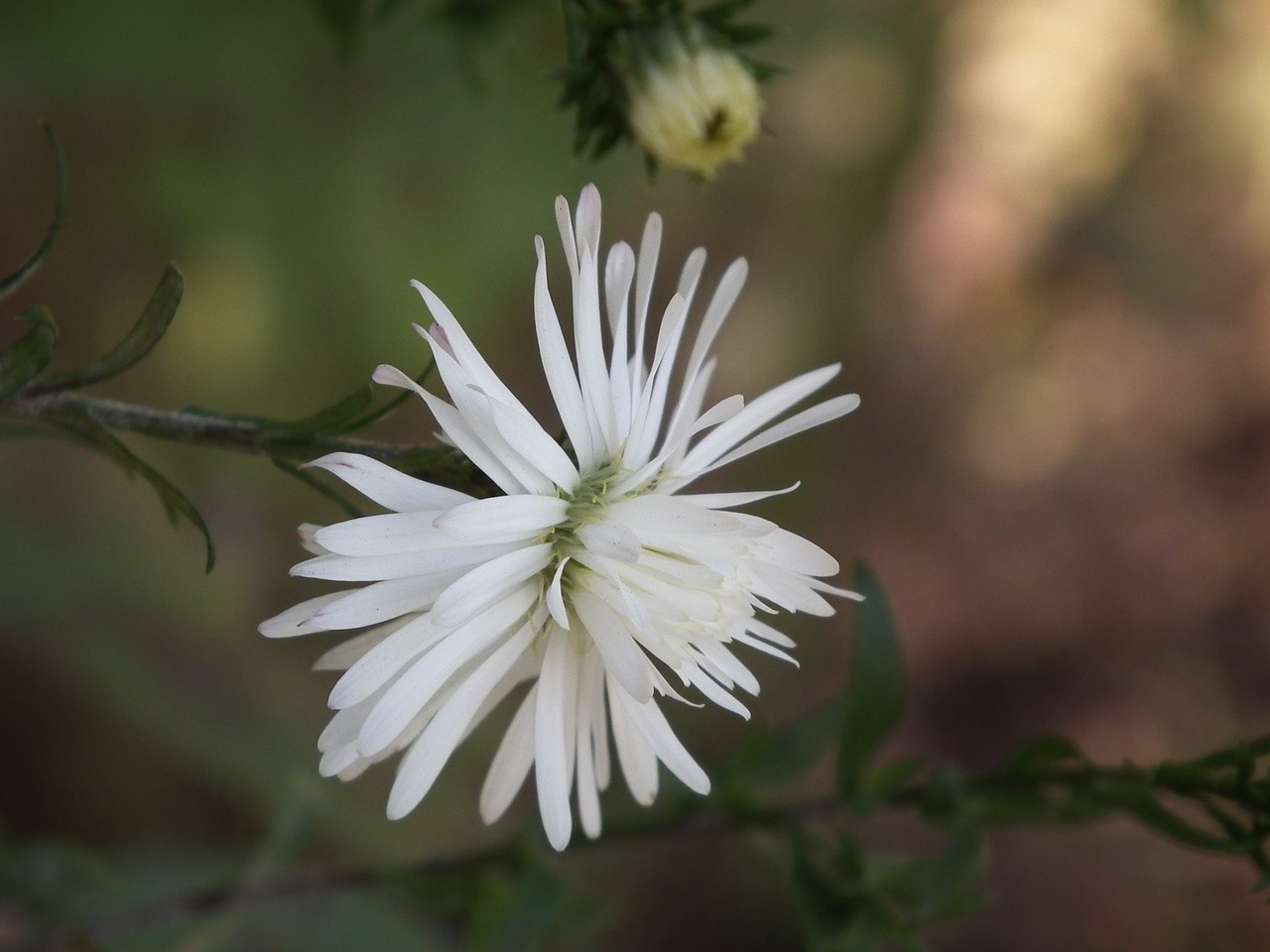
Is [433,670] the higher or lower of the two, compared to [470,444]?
lower

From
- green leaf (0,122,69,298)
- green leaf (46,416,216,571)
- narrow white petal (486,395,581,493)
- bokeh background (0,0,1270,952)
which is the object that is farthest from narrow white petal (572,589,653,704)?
bokeh background (0,0,1270,952)

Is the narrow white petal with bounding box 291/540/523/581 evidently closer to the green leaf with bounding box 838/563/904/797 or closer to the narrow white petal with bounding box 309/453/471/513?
the narrow white petal with bounding box 309/453/471/513

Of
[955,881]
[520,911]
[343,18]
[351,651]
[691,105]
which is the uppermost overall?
[343,18]

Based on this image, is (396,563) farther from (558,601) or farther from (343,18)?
(343,18)

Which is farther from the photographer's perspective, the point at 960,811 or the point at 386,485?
the point at 960,811

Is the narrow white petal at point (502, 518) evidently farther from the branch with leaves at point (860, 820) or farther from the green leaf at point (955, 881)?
the green leaf at point (955, 881)

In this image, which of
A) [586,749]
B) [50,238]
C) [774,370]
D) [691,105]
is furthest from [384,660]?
[774,370]
